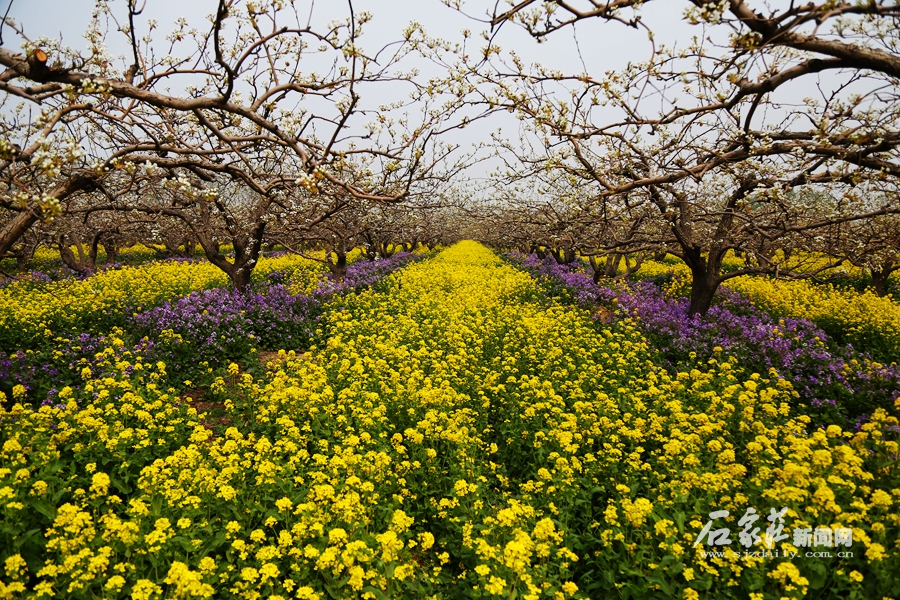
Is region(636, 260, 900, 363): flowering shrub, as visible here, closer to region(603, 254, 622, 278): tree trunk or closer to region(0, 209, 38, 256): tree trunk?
region(603, 254, 622, 278): tree trunk

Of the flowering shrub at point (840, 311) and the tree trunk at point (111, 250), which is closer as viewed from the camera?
the flowering shrub at point (840, 311)

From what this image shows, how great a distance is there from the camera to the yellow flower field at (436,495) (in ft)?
11.7

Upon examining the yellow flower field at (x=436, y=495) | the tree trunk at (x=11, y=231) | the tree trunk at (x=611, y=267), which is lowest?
the yellow flower field at (x=436, y=495)

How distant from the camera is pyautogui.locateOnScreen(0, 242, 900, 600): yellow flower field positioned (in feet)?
11.7

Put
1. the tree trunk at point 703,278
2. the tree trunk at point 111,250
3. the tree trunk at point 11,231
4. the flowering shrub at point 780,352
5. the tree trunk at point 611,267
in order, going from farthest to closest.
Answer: the tree trunk at point 111,250 < the tree trunk at point 611,267 < the tree trunk at point 703,278 < the flowering shrub at point 780,352 < the tree trunk at point 11,231

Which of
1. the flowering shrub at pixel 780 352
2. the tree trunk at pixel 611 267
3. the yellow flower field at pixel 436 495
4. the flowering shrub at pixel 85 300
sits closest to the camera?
the yellow flower field at pixel 436 495

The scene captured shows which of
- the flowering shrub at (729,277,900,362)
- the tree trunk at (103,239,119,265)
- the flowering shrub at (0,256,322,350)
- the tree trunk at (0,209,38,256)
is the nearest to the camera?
the tree trunk at (0,209,38,256)

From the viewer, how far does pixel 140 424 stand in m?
6.04

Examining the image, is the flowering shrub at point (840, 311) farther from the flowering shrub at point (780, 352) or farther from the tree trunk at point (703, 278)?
the tree trunk at point (703, 278)

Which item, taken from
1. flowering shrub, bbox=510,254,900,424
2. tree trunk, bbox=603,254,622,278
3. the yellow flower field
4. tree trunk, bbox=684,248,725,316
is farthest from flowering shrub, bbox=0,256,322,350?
tree trunk, bbox=603,254,622,278

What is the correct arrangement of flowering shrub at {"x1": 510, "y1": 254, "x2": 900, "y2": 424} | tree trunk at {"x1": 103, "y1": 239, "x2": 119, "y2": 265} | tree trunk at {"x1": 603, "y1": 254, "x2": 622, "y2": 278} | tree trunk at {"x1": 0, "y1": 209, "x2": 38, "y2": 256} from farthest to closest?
tree trunk at {"x1": 103, "y1": 239, "x2": 119, "y2": 265} → tree trunk at {"x1": 603, "y1": 254, "x2": 622, "y2": 278} → flowering shrub at {"x1": 510, "y1": 254, "x2": 900, "y2": 424} → tree trunk at {"x1": 0, "y1": 209, "x2": 38, "y2": 256}

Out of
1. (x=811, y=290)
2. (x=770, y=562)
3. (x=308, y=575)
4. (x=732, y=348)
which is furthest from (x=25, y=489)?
(x=811, y=290)

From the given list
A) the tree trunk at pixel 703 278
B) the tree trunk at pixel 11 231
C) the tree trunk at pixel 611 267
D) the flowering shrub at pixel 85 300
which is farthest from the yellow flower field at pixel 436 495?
the tree trunk at pixel 611 267

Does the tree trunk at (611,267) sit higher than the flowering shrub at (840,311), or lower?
higher
